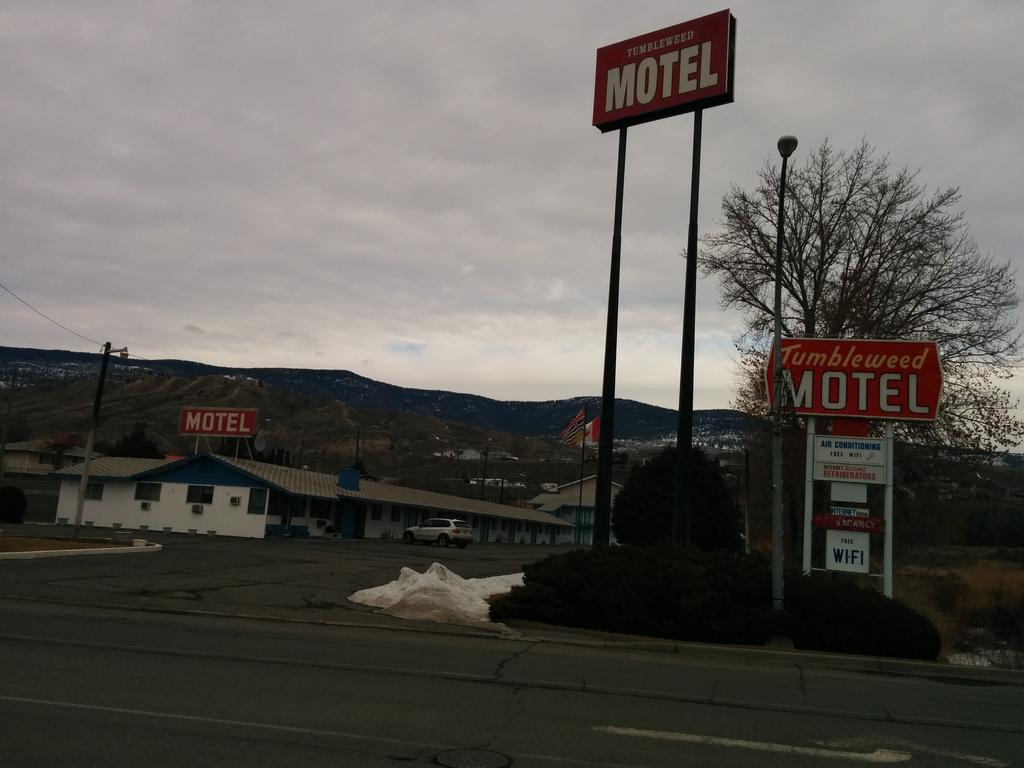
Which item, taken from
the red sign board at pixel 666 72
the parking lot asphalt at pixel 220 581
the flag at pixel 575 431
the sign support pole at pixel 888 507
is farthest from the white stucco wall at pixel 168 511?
the sign support pole at pixel 888 507

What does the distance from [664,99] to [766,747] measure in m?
18.4

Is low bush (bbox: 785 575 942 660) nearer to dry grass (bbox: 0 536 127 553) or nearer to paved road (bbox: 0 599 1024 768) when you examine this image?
paved road (bbox: 0 599 1024 768)

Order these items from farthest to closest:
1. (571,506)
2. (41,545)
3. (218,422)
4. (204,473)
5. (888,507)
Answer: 1. (571,506)
2. (218,422)
3. (204,473)
4. (41,545)
5. (888,507)

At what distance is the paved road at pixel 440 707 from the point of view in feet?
21.9

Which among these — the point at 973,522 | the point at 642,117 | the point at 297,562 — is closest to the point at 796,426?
the point at 642,117

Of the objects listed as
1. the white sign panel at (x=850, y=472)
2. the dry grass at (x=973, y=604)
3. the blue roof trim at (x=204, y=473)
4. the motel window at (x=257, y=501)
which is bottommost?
the dry grass at (x=973, y=604)

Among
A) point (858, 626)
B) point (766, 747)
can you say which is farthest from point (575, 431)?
point (766, 747)

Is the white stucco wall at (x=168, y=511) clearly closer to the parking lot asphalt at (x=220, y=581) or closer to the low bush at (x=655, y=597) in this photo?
the parking lot asphalt at (x=220, y=581)

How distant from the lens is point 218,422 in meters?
56.9

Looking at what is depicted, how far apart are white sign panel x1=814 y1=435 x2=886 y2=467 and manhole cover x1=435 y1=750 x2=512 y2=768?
13691 millimetres

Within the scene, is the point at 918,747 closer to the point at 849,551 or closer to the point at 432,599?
the point at 432,599

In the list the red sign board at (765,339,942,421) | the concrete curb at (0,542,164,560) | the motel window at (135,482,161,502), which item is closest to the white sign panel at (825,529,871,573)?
the red sign board at (765,339,942,421)

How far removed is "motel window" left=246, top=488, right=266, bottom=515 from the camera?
152ft

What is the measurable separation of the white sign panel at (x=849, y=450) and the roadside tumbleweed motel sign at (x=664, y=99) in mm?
2861
